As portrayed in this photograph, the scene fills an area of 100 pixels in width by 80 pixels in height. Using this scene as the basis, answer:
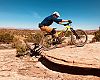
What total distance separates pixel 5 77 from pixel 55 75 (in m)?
2.07

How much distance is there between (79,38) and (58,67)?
283 centimetres

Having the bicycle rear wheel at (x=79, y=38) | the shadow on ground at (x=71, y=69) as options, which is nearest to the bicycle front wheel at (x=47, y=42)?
the bicycle rear wheel at (x=79, y=38)

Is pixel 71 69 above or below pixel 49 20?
below

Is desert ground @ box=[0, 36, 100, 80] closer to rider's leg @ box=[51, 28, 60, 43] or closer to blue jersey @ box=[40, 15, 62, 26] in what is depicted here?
rider's leg @ box=[51, 28, 60, 43]

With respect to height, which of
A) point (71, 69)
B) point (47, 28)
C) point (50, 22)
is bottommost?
point (71, 69)

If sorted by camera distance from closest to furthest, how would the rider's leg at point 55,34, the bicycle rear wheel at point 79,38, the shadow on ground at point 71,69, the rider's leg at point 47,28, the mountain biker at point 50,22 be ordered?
the shadow on ground at point 71,69 < the mountain biker at point 50,22 < the rider's leg at point 47,28 < the rider's leg at point 55,34 < the bicycle rear wheel at point 79,38

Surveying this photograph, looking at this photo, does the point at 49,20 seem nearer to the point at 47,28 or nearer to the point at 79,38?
the point at 47,28

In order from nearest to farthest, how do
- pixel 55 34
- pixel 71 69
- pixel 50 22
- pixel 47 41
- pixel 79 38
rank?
pixel 71 69
pixel 50 22
pixel 55 34
pixel 79 38
pixel 47 41

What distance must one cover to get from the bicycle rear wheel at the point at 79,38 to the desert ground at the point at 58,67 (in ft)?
2.57

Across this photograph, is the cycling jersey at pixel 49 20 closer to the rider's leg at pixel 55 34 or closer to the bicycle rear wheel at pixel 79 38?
the rider's leg at pixel 55 34

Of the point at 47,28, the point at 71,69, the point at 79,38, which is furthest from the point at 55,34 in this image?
the point at 71,69

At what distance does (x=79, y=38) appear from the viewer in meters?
11.8

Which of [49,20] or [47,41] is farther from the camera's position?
[47,41]

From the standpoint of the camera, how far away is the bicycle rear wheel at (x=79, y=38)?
38.8 feet
